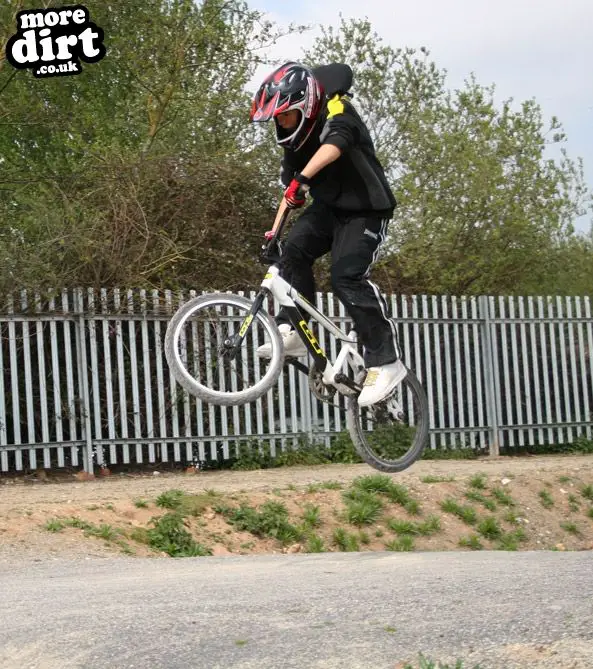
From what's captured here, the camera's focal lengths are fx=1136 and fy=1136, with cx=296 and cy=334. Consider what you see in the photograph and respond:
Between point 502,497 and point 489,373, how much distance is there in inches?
177

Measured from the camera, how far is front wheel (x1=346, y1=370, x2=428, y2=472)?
7.73 m

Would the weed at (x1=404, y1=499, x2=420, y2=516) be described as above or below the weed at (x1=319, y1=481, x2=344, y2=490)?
below

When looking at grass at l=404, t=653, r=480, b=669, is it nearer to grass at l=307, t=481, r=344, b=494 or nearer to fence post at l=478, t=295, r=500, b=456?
grass at l=307, t=481, r=344, b=494

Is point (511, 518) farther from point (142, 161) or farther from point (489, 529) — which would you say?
point (142, 161)

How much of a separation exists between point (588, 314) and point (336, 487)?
25.6 feet

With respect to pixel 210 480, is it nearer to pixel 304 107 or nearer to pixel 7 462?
pixel 7 462

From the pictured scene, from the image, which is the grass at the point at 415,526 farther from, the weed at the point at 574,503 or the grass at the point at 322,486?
the weed at the point at 574,503

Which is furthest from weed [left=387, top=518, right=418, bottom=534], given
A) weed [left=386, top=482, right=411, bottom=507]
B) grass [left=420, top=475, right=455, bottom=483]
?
grass [left=420, top=475, right=455, bottom=483]

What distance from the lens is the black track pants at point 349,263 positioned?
292 inches

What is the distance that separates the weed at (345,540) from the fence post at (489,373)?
6.33 m

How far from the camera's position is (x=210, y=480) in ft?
41.2

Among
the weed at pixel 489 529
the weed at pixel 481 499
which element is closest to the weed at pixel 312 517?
the weed at pixel 489 529

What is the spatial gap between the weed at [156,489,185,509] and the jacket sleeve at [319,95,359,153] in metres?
4.50

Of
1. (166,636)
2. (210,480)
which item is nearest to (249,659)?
(166,636)
